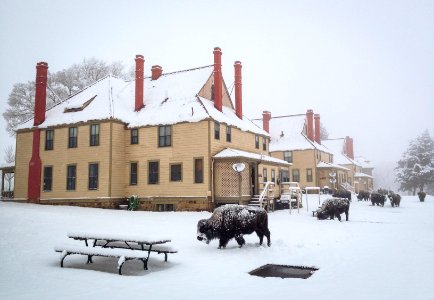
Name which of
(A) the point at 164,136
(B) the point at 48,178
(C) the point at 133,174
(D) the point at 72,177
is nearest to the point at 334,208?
(A) the point at 164,136

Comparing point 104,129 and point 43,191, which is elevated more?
point 104,129

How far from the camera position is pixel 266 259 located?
1055 centimetres

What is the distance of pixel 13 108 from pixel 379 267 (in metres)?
41.2

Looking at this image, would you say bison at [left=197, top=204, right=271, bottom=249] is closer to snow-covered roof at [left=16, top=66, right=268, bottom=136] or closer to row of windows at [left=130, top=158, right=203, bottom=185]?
row of windows at [left=130, top=158, right=203, bottom=185]

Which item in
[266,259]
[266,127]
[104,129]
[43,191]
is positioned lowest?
[266,259]

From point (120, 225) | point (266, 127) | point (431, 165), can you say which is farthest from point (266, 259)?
point (431, 165)

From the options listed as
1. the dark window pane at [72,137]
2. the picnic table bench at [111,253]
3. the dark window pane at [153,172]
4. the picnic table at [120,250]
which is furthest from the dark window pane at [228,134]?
the picnic table bench at [111,253]

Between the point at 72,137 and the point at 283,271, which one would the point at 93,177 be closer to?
the point at 72,137

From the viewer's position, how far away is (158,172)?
1084 inches

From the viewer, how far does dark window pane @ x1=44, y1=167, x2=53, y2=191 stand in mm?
29250

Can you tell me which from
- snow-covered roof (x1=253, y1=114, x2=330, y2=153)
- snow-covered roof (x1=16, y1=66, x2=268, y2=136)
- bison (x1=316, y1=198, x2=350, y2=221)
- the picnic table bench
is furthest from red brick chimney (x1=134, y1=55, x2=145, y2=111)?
snow-covered roof (x1=253, y1=114, x2=330, y2=153)

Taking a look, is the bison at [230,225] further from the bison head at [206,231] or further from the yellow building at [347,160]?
the yellow building at [347,160]

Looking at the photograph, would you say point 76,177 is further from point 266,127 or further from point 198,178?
point 266,127

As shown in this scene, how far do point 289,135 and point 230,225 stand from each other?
128 ft
